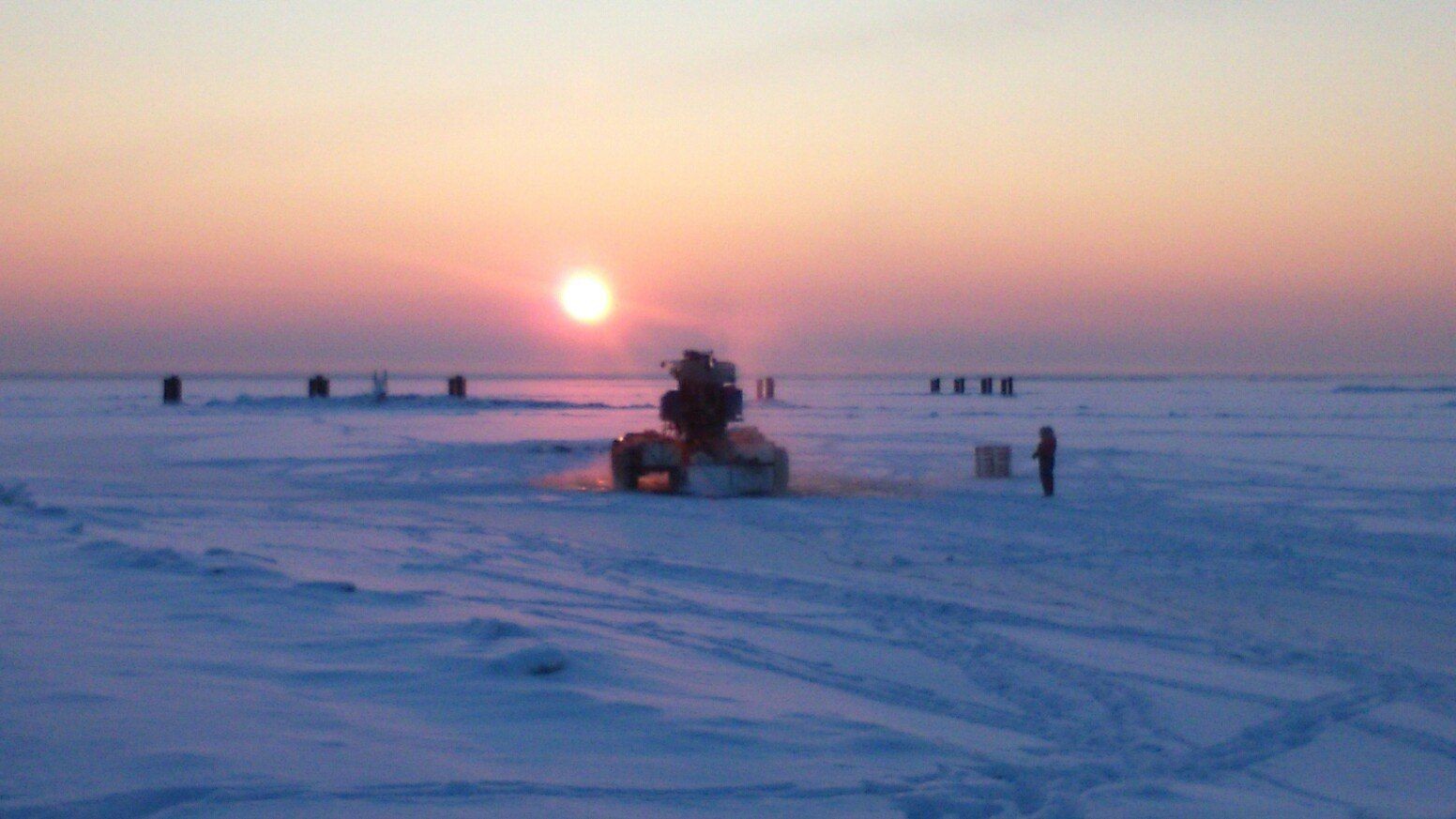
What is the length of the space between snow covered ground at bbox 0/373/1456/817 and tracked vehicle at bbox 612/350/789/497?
1.34m

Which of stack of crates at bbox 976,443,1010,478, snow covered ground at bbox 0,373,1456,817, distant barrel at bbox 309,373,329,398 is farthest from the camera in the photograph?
distant barrel at bbox 309,373,329,398

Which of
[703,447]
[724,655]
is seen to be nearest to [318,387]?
[703,447]

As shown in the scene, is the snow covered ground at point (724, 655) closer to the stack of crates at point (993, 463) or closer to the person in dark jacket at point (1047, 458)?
the person in dark jacket at point (1047, 458)

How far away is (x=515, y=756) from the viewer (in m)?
6.20

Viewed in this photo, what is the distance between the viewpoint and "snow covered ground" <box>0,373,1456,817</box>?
5934mm

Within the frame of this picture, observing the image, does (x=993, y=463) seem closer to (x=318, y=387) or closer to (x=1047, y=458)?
(x=1047, y=458)

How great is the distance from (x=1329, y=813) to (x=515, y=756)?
3820mm

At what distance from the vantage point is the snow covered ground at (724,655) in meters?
5.93

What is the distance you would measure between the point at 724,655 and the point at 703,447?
1482 cm

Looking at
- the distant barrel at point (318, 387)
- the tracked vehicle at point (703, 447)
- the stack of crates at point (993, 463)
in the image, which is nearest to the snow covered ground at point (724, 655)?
the tracked vehicle at point (703, 447)

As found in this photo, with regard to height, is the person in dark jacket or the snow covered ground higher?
the person in dark jacket

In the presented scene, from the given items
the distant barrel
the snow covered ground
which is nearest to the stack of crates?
→ the snow covered ground

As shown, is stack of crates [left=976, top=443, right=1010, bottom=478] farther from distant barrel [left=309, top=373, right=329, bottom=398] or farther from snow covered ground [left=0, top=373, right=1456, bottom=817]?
distant barrel [left=309, top=373, right=329, bottom=398]

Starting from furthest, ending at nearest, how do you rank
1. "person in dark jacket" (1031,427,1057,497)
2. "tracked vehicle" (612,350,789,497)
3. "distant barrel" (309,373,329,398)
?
"distant barrel" (309,373,329,398) < "tracked vehicle" (612,350,789,497) < "person in dark jacket" (1031,427,1057,497)
